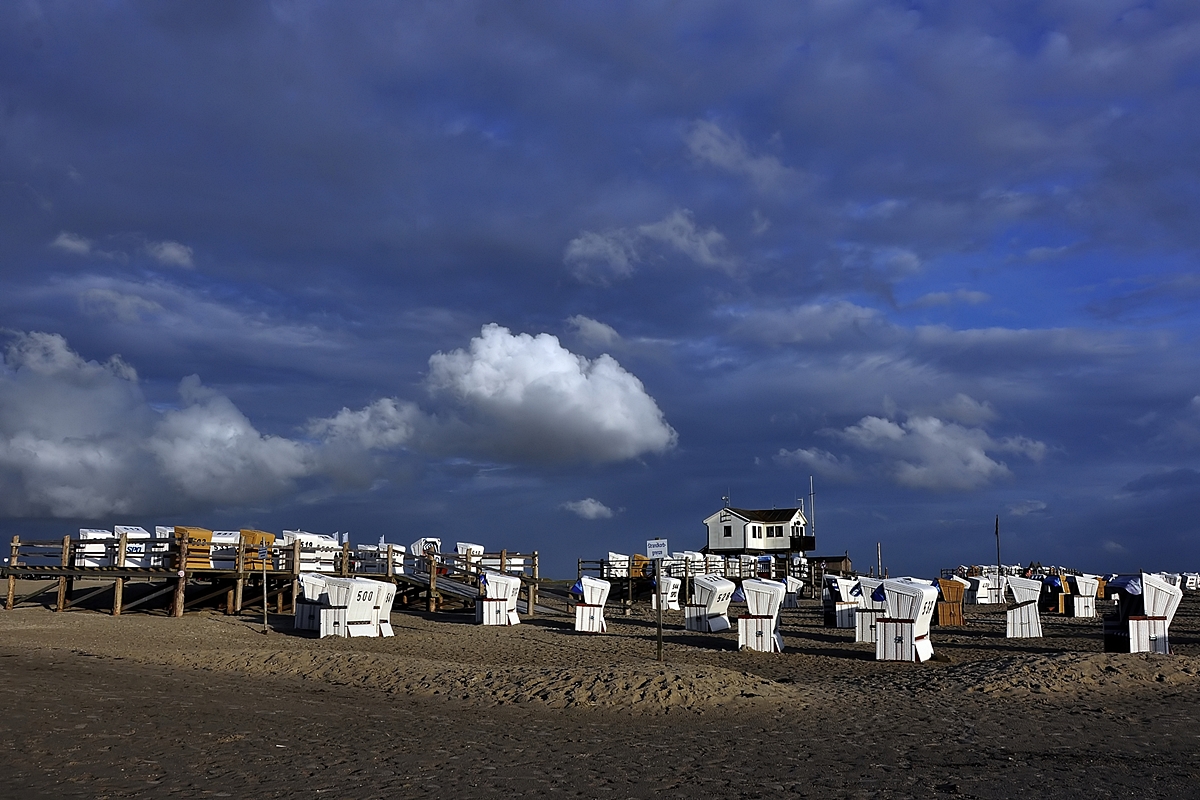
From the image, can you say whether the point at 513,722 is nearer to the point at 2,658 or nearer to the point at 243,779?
the point at 243,779

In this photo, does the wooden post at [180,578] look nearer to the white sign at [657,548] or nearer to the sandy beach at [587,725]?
the sandy beach at [587,725]

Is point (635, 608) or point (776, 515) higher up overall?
point (776, 515)

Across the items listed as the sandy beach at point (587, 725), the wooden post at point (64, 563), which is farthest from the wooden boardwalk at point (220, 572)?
the sandy beach at point (587, 725)

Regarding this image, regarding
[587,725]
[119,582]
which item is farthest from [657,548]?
[119,582]

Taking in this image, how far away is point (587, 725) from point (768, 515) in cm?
6508

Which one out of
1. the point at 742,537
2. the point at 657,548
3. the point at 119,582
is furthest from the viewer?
the point at 742,537

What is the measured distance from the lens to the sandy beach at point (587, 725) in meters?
8.64

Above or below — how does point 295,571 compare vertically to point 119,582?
above

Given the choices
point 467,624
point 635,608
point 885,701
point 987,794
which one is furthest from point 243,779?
point 635,608

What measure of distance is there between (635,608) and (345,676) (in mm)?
23277

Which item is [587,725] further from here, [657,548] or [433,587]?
[433,587]

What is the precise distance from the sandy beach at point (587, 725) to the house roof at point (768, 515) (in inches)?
2180

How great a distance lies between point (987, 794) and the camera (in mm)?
8258

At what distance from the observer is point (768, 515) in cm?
7519
